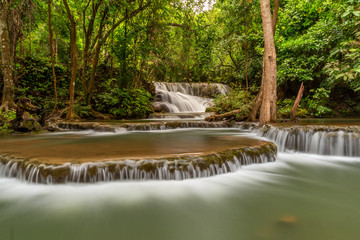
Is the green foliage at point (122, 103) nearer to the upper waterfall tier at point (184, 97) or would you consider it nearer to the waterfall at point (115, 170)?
the upper waterfall tier at point (184, 97)

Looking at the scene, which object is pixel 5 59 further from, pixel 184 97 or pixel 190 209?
pixel 184 97

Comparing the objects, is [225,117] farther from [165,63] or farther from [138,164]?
[138,164]

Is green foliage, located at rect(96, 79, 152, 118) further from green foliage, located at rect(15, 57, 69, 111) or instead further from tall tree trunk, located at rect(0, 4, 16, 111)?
tall tree trunk, located at rect(0, 4, 16, 111)

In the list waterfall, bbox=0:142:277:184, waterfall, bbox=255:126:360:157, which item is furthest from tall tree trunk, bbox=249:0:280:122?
waterfall, bbox=0:142:277:184

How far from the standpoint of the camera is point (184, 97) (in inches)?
655

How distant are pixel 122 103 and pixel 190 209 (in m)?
10.2

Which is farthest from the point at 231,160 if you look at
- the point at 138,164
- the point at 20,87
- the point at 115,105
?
the point at 20,87

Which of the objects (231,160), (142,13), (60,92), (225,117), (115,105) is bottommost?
(231,160)

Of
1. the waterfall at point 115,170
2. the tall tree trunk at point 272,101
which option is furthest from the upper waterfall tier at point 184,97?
the waterfall at point 115,170

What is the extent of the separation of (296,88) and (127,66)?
10924 millimetres

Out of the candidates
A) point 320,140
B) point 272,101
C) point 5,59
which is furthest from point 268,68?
point 5,59

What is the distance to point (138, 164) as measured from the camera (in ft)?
10.4

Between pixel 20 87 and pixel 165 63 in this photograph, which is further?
pixel 165 63

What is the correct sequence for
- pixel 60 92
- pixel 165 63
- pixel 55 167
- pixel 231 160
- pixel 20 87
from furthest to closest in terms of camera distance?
1. pixel 165 63
2. pixel 60 92
3. pixel 20 87
4. pixel 231 160
5. pixel 55 167
